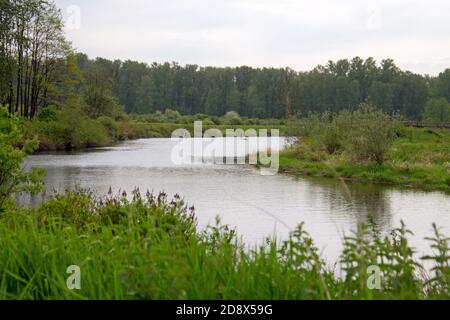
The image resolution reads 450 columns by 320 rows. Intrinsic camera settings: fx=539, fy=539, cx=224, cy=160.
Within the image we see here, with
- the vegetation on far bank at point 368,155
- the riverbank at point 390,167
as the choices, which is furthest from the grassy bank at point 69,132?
the riverbank at point 390,167

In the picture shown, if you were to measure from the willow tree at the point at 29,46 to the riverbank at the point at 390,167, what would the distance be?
29.1m

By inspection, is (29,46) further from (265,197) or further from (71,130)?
(265,197)

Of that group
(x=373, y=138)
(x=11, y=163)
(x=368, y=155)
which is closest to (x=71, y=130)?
(x=368, y=155)

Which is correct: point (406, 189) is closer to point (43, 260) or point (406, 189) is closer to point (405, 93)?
point (43, 260)

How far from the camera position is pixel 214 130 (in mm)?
Answer: 90625

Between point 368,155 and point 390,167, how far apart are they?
177 centimetres

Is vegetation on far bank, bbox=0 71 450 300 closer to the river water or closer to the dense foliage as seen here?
the river water

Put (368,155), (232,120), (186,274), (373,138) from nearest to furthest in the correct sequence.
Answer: (186,274)
(373,138)
(368,155)
(232,120)

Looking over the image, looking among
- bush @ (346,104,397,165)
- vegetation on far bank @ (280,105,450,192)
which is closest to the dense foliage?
vegetation on far bank @ (280,105,450,192)

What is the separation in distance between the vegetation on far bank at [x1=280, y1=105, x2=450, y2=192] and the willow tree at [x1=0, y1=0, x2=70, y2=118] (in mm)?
29093

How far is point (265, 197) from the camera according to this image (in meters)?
20.5

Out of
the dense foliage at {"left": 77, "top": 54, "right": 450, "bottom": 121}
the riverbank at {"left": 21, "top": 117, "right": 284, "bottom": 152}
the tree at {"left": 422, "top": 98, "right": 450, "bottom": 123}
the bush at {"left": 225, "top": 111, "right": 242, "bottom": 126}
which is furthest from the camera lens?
the dense foliage at {"left": 77, "top": 54, "right": 450, "bottom": 121}

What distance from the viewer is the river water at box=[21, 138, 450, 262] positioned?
46.2 feet
